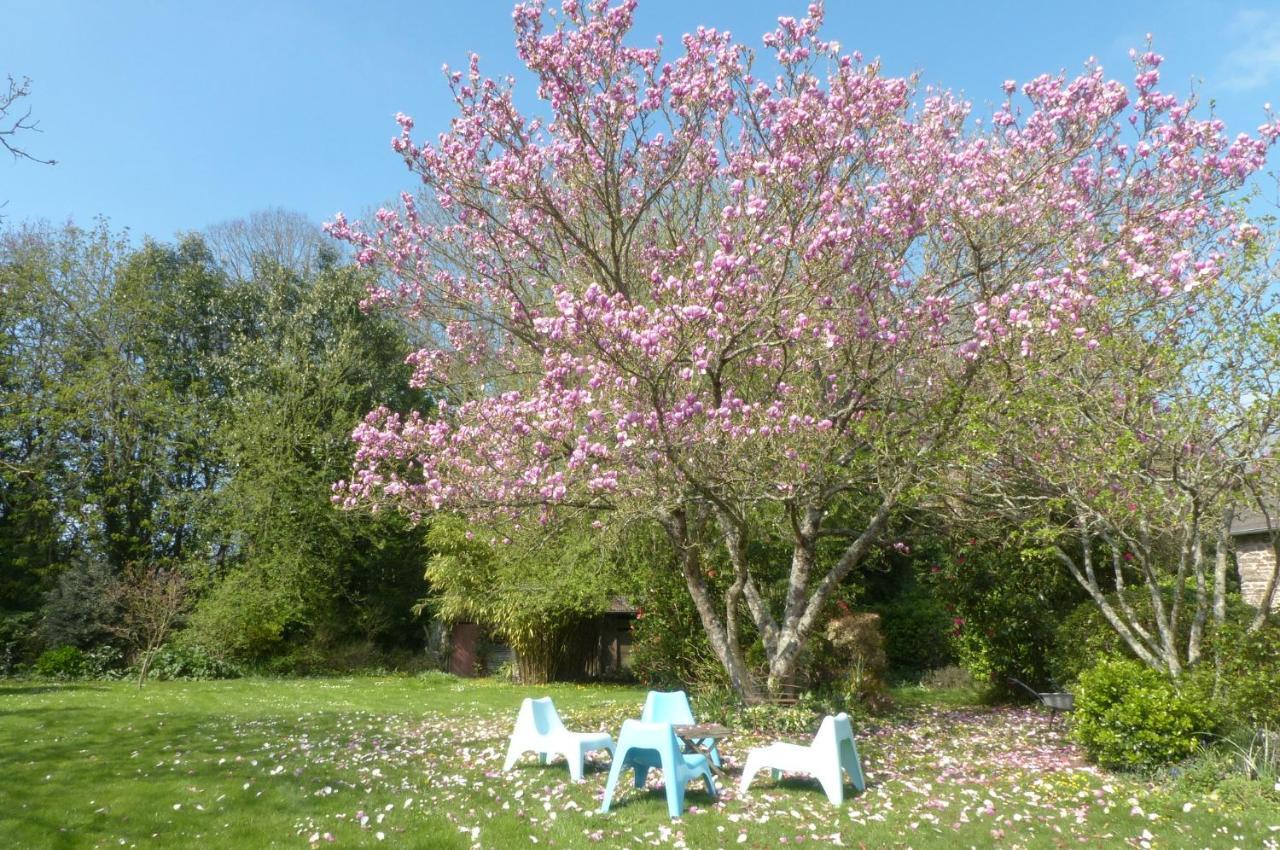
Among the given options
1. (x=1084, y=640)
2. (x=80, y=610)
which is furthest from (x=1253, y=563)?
(x=80, y=610)

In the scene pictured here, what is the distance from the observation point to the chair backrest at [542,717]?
327 inches

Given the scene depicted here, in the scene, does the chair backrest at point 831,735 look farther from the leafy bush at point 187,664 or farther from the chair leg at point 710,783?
the leafy bush at point 187,664

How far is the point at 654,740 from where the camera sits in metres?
6.96

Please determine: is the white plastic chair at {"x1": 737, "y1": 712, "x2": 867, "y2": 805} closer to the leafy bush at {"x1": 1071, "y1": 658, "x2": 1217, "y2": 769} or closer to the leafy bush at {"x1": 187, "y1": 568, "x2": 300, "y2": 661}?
the leafy bush at {"x1": 1071, "y1": 658, "x2": 1217, "y2": 769}

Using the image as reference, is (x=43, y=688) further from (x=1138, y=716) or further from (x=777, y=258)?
(x=1138, y=716)

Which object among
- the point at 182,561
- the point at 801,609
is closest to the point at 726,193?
the point at 801,609

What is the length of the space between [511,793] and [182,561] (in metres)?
20.5

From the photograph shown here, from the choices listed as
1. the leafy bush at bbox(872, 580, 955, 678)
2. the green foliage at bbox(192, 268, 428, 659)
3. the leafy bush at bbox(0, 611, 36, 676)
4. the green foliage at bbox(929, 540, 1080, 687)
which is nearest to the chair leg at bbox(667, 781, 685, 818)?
the green foliage at bbox(929, 540, 1080, 687)

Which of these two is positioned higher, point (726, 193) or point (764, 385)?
point (726, 193)

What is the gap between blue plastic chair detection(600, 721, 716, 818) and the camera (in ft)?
22.3

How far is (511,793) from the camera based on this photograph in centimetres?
748

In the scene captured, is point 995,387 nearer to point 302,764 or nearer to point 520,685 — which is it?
point 302,764

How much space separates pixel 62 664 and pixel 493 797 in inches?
663

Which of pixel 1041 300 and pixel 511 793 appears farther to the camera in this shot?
pixel 1041 300
